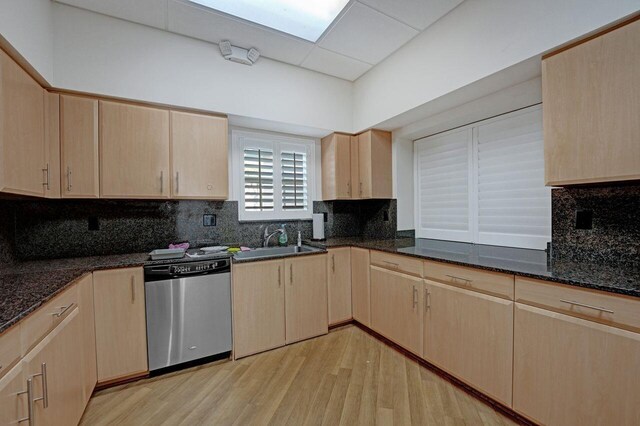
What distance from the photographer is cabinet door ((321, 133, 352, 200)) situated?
307cm

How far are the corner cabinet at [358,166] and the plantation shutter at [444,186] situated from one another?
1.25 feet

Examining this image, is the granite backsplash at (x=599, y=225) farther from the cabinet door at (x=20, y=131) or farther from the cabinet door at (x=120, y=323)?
the cabinet door at (x=20, y=131)

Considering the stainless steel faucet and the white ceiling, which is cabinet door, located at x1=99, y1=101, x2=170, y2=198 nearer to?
the white ceiling

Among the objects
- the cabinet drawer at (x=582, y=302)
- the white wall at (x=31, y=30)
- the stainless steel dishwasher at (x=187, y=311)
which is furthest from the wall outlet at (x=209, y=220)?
the cabinet drawer at (x=582, y=302)

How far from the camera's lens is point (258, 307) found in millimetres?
2354

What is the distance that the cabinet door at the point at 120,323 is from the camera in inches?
72.6

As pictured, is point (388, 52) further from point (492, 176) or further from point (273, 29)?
point (492, 176)

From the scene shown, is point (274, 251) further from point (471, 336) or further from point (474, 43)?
point (474, 43)

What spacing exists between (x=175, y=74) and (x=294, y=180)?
1506 millimetres

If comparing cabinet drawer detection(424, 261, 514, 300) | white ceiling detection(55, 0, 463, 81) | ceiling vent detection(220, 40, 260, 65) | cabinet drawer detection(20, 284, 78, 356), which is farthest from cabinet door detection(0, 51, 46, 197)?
cabinet drawer detection(424, 261, 514, 300)

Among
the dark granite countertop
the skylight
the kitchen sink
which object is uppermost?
the skylight

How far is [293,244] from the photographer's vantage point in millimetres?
3107

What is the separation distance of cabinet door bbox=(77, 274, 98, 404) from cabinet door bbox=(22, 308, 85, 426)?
7cm

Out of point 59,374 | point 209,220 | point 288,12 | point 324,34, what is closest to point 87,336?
point 59,374
